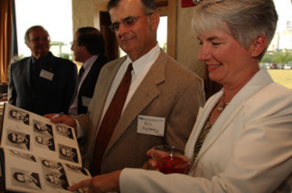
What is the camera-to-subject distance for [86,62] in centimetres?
301

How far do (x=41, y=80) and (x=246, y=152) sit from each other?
287cm

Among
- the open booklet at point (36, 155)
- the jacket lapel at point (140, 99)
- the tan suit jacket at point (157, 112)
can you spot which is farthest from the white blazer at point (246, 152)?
the jacket lapel at point (140, 99)

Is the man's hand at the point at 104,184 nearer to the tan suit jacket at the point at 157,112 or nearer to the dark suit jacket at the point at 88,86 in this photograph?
the tan suit jacket at the point at 157,112

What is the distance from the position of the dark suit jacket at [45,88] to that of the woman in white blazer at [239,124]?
92.4 inches

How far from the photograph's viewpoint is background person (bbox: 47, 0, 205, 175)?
1.42 metres

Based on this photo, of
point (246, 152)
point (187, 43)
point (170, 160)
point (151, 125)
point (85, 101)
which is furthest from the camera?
point (187, 43)

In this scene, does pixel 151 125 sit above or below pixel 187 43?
below

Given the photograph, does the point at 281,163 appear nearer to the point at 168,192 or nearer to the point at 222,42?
the point at 168,192

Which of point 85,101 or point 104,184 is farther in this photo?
point 85,101

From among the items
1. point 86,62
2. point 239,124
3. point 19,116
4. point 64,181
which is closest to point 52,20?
point 86,62

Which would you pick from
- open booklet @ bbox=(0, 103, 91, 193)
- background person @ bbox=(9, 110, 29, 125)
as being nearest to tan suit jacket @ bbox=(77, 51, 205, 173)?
open booklet @ bbox=(0, 103, 91, 193)

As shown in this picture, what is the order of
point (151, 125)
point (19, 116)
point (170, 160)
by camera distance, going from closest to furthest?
point (170, 160) < point (19, 116) < point (151, 125)

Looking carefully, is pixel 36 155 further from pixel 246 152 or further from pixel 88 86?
pixel 88 86

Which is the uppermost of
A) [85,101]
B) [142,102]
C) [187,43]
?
[187,43]
